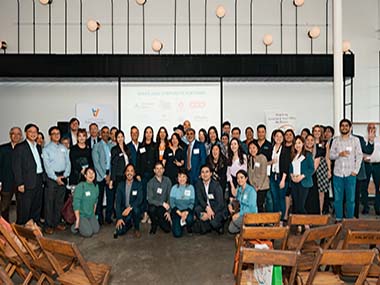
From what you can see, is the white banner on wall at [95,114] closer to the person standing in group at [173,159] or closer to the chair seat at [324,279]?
the person standing in group at [173,159]

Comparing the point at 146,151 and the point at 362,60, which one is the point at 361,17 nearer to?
the point at 362,60

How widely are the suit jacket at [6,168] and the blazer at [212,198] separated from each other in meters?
2.76

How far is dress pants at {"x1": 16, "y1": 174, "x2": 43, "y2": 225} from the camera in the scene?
5211 millimetres

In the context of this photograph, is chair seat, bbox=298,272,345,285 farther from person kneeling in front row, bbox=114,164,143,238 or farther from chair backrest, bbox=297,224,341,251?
person kneeling in front row, bbox=114,164,143,238

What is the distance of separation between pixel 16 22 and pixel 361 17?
318 inches

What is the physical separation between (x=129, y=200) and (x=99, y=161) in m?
0.87

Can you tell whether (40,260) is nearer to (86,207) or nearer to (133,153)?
(86,207)

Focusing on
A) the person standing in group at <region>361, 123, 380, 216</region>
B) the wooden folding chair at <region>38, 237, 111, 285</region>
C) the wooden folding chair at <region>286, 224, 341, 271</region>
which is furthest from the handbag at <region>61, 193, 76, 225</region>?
the person standing in group at <region>361, 123, 380, 216</region>

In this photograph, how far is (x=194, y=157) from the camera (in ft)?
20.2

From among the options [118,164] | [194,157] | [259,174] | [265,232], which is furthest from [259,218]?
[118,164]

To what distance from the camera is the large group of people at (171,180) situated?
17.5 feet

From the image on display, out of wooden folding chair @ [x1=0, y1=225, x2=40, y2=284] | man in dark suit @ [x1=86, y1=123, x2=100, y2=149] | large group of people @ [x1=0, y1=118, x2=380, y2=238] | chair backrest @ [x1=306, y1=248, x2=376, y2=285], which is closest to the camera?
chair backrest @ [x1=306, y1=248, x2=376, y2=285]

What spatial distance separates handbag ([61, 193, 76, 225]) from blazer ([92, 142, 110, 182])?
57 centimetres

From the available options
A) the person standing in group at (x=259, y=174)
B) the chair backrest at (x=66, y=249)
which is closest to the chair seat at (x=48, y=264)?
the chair backrest at (x=66, y=249)
